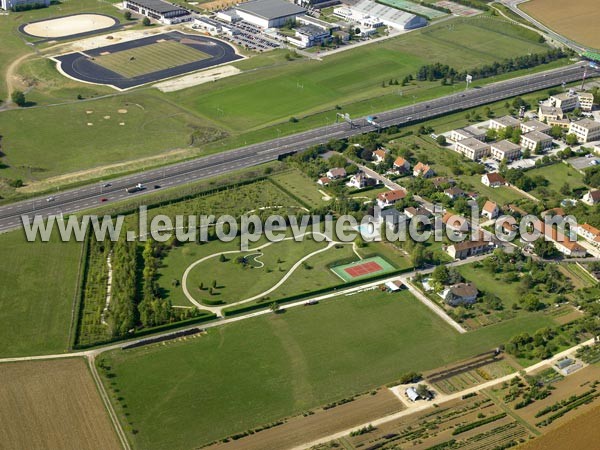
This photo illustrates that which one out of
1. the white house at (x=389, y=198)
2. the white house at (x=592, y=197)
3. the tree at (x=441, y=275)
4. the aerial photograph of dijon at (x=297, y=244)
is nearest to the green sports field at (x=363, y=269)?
the aerial photograph of dijon at (x=297, y=244)

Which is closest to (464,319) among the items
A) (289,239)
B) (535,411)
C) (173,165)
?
(535,411)

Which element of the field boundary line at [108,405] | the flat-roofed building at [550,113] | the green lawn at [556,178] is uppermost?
the flat-roofed building at [550,113]

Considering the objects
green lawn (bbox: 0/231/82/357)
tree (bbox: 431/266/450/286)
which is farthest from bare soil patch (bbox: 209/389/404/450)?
green lawn (bbox: 0/231/82/357)

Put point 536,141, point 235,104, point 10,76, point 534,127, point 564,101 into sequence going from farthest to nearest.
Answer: point 10,76
point 235,104
point 564,101
point 534,127
point 536,141

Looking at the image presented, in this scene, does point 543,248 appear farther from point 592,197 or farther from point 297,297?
point 297,297

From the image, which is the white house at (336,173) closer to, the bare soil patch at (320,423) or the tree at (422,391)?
the bare soil patch at (320,423)

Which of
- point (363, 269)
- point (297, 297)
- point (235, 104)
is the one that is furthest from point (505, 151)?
point (297, 297)

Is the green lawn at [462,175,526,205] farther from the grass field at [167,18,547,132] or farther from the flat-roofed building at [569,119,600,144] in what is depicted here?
the grass field at [167,18,547,132]
